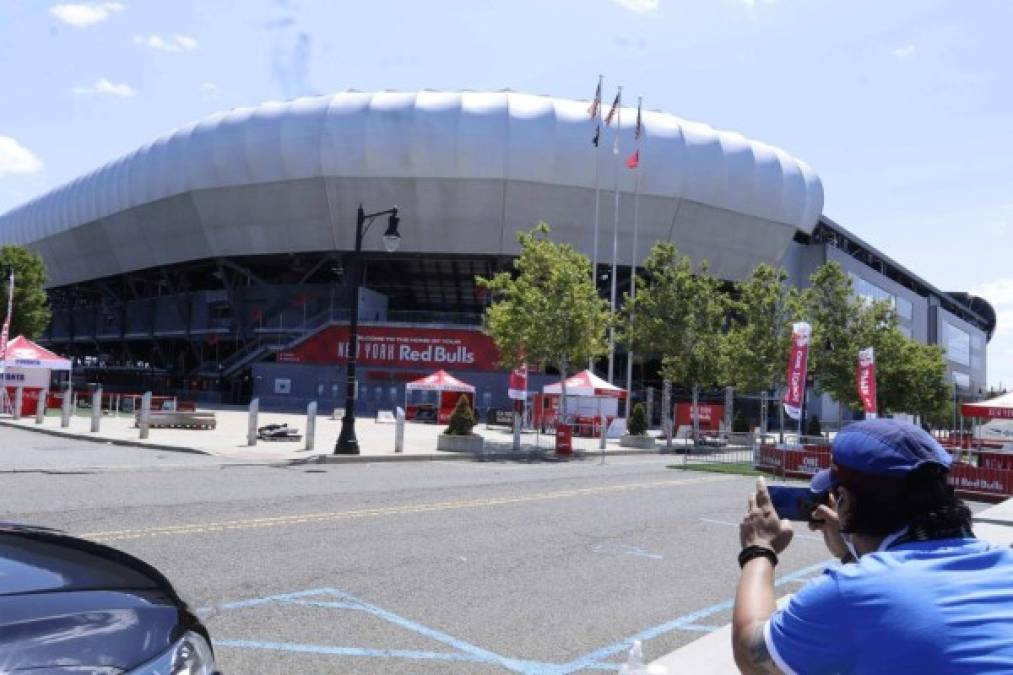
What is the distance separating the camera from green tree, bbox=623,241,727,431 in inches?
1476

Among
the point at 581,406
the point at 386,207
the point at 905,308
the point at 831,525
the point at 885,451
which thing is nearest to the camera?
the point at 885,451

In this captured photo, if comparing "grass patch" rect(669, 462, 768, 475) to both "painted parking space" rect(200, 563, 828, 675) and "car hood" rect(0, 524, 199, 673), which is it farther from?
"car hood" rect(0, 524, 199, 673)

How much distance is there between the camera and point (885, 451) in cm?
214

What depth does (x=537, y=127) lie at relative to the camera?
51719mm

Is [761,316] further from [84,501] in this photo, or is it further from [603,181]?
[84,501]

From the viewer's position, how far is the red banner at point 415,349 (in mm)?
52031

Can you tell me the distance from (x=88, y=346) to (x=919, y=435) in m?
93.5

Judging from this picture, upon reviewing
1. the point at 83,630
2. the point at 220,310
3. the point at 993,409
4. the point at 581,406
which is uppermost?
the point at 220,310

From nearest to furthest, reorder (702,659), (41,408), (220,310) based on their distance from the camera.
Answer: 1. (702,659)
2. (41,408)
3. (220,310)

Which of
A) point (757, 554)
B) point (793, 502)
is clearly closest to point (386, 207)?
point (793, 502)

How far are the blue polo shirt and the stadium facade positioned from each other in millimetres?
48573

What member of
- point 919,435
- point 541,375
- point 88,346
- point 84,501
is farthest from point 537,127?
point 88,346

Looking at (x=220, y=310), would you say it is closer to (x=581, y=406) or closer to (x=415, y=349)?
(x=415, y=349)

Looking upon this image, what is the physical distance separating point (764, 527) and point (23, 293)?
65769mm
